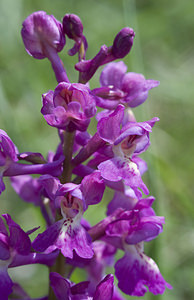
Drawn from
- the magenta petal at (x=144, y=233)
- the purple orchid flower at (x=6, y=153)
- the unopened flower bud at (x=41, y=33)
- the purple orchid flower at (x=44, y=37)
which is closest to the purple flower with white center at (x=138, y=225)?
the magenta petal at (x=144, y=233)

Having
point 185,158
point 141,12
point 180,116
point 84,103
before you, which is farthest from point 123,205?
point 141,12

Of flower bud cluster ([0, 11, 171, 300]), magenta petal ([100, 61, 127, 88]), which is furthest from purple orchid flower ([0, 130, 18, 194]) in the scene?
magenta petal ([100, 61, 127, 88])

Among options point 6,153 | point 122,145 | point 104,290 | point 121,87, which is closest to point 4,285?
point 104,290

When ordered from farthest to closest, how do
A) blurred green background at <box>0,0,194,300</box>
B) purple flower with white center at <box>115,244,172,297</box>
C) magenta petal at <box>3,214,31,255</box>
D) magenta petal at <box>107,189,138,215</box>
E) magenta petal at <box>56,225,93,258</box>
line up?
1. blurred green background at <box>0,0,194,300</box>
2. magenta petal at <box>107,189,138,215</box>
3. purple flower with white center at <box>115,244,172,297</box>
4. magenta petal at <box>3,214,31,255</box>
5. magenta petal at <box>56,225,93,258</box>

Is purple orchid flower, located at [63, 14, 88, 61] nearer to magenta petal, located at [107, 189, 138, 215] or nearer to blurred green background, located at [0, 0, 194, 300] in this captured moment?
magenta petal, located at [107, 189, 138, 215]

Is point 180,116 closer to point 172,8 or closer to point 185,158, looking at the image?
point 185,158

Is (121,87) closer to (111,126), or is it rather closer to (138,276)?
(111,126)

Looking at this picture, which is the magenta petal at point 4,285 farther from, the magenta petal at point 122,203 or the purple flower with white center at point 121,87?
the purple flower with white center at point 121,87
